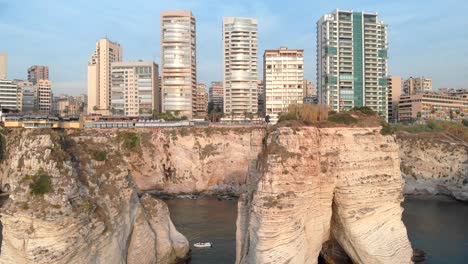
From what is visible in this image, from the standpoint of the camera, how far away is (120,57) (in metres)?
117

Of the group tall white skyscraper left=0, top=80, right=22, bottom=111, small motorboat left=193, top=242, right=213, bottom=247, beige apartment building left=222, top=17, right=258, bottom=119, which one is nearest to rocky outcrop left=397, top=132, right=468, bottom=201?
small motorboat left=193, top=242, right=213, bottom=247

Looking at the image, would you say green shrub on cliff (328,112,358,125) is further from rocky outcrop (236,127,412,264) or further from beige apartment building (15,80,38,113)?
beige apartment building (15,80,38,113)

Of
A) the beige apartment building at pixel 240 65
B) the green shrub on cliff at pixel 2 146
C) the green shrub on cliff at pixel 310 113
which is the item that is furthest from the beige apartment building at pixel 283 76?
the green shrub on cliff at pixel 310 113

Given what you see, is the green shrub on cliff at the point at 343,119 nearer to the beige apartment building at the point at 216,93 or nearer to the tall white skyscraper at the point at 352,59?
the tall white skyscraper at the point at 352,59

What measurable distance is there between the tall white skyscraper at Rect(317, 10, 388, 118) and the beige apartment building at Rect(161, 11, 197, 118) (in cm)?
2711

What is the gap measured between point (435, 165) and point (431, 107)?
49.7 metres

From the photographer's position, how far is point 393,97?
11562 centimetres

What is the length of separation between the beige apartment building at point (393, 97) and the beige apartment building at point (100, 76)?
70.0 metres

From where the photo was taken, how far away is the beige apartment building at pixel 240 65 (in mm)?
90562

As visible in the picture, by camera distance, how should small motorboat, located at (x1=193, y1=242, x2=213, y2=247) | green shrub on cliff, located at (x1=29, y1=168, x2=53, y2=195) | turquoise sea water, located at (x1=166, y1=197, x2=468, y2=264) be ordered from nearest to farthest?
1. green shrub on cliff, located at (x1=29, y1=168, x2=53, y2=195)
2. turquoise sea water, located at (x1=166, y1=197, x2=468, y2=264)
3. small motorboat, located at (x1=193, y1=242, x2=213, y2=247)

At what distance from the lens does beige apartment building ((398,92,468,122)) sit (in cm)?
9806

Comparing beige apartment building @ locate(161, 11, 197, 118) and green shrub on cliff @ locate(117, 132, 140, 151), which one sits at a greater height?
beige apartment building @ locate(161, 11, 197, 118)

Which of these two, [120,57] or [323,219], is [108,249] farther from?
[120,57]

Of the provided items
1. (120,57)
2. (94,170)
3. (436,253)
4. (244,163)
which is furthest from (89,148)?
(120,57)
